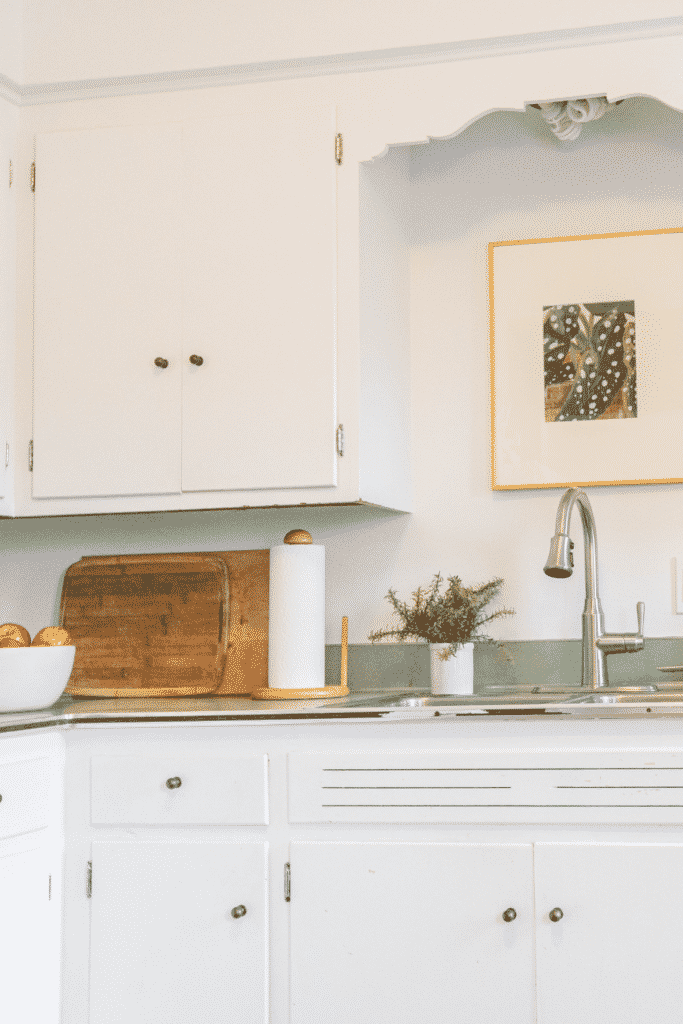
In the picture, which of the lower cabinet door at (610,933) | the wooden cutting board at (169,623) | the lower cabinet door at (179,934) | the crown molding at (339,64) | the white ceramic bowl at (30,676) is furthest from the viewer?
the wooden cutting board at (169,623)

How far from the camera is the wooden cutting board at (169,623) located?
103 inches

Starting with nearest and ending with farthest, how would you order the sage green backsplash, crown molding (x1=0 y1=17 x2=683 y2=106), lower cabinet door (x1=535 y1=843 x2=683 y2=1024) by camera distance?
lower cabinet door (x1=535 y1=843 x2=683 y2=1024) → crown molding (x1=0 y1=17 x2=683 y2=106) → the sage green backsplash

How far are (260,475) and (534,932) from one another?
1.03 m

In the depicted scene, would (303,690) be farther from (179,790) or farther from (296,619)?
(179,790)

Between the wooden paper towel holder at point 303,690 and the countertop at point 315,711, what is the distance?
79 millimetres

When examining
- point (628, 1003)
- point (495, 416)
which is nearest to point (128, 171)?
point (495, 416)

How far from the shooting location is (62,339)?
2.45 m

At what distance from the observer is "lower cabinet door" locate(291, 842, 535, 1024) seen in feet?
6.27

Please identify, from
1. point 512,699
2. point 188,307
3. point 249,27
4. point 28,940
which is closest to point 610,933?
point 512,699

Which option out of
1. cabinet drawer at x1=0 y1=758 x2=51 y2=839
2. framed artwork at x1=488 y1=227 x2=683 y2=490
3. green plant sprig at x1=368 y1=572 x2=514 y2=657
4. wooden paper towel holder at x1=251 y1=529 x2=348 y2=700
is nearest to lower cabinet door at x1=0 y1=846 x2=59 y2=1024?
cabinet drawer at x1=0 y1=758 x2=51 y2=839

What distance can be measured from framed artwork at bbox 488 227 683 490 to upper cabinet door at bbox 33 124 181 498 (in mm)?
773

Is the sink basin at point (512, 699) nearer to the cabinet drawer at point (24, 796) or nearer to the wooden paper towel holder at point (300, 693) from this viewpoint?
the wooden paper towel holder at point (300, 693)

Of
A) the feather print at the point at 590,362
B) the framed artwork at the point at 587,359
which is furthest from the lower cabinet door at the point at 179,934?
the feather print at the point at 590,362

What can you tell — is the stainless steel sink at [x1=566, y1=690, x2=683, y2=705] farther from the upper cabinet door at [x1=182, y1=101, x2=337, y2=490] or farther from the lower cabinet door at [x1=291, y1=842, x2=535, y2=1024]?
the upper cabinet door at [x1=182, y1=101, x2=337, y2=490]
